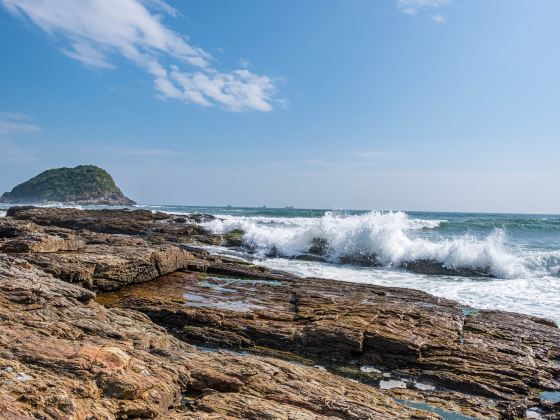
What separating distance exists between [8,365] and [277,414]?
9.12 feet

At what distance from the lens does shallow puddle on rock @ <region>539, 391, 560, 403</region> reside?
7129mm

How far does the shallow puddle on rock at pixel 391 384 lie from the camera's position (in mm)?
7225

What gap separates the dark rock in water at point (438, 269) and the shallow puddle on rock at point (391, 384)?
1399cm

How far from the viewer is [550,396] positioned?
7254 mm

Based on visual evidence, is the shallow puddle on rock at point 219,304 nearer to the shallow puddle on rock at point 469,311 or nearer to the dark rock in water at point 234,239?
the shallow puddle on rock at point 469,311

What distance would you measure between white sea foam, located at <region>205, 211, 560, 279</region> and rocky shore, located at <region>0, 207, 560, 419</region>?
350 inches

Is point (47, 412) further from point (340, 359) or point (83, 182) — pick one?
point (83, 182)

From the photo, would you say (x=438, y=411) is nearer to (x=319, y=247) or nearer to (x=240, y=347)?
(x=240, y=347)

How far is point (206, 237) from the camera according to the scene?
27.1m

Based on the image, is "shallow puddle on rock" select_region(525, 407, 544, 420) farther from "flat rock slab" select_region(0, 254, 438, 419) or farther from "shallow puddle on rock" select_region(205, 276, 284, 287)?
"shallow puddle on rock" select_region(205, 276, 284, 287)

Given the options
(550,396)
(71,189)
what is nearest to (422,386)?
(550,396)

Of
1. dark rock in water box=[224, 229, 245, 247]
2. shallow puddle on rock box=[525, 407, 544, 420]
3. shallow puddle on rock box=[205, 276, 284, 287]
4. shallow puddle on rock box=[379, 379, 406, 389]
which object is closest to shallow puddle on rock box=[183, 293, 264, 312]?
shallow puddle on rock box=[205, 276, 284, 287]

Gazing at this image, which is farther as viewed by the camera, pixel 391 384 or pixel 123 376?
pixel 391 384

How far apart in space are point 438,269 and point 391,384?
14.7 m
